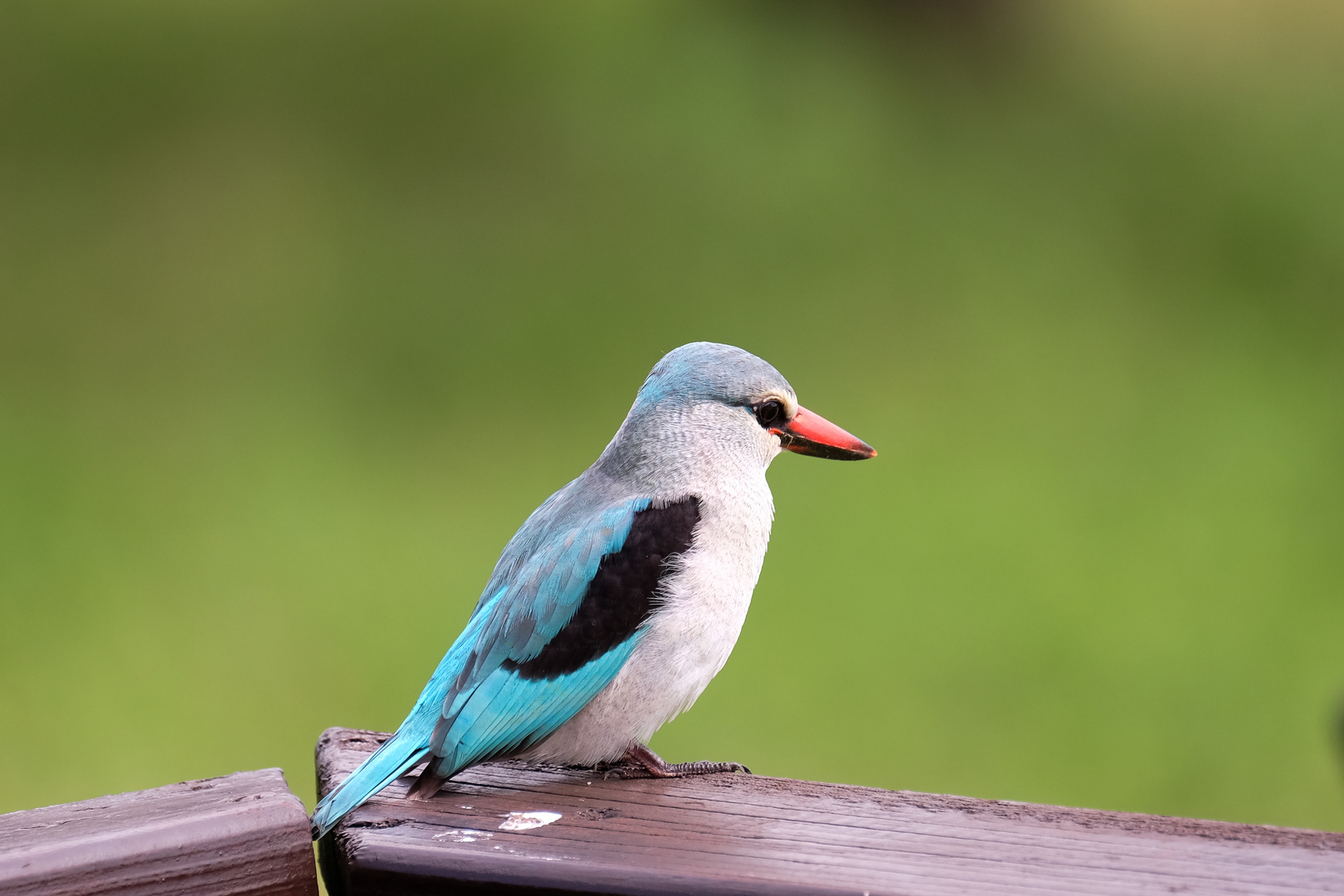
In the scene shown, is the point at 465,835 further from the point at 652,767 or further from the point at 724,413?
the point at 724,413

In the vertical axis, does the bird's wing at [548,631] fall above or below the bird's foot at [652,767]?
above

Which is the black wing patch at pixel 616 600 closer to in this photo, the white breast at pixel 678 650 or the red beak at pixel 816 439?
the white breast at pixel 678 650

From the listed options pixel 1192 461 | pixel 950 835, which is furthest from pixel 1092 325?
pixel 950 835

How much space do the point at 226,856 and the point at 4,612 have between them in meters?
3.63

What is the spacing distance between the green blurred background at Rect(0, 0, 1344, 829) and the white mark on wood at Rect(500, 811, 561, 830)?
2.53 metres

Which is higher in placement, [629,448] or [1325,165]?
[1325,165]

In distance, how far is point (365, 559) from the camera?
14.9 feet

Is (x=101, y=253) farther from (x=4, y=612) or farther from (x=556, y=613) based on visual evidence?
(x=556, y=613)

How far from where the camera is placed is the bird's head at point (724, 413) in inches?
71.6

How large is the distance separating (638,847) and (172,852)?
1.37 ft

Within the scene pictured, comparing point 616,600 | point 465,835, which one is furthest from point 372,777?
point 616,600

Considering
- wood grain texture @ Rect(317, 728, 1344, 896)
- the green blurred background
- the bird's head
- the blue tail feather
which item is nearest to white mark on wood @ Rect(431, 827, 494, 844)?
wood grain texture @ Rect(317, 728, 1344, 896)

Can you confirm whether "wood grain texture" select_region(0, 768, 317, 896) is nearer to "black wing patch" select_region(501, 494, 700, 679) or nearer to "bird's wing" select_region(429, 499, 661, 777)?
"bird's wing" select_region(429, 499, 661, 777)

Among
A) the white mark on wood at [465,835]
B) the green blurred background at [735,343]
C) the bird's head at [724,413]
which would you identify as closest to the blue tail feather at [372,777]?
the white mark on wood at [465,835]
